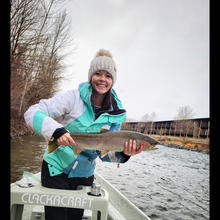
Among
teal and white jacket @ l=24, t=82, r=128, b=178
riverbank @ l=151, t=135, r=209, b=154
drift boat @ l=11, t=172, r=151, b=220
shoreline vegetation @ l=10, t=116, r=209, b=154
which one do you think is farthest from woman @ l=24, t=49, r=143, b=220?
riverbank @ l=151, t=135, r=209, b=154

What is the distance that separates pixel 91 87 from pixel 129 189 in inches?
402

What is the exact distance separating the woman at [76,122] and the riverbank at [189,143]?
128 feet

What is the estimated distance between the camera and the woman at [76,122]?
6.42 ft

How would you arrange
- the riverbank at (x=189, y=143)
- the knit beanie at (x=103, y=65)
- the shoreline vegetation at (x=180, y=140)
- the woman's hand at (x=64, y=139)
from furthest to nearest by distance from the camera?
the riverbank at (x=189, y=143) → the shoreline vegetation at (x=180, y=140) → the knit beanie at (x=103, y=65) → the woman's hand at (x=64, y=139)

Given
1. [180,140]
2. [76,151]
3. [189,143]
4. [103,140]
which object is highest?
[103,140]

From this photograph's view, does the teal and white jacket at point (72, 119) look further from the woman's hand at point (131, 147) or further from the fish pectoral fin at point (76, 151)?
the woman's hand at point (131, 147)

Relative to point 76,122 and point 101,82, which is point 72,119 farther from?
point 101,82

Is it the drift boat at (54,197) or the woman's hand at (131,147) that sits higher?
the woman's hand at (131,147)

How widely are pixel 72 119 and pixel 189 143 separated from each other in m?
47.4

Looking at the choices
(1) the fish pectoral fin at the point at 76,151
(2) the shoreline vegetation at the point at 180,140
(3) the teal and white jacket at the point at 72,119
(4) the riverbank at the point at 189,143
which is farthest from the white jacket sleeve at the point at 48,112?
(4) the riverbank at the point at 189,143

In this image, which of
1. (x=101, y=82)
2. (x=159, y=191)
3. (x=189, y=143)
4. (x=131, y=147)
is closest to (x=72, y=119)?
(x=101, y=82)

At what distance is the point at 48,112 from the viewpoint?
209cm
